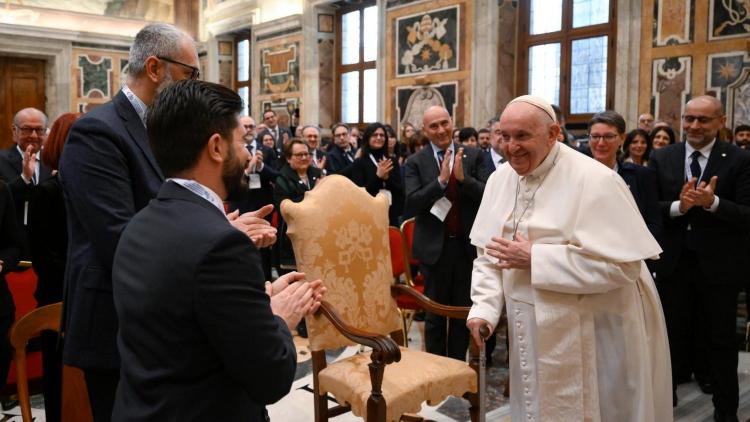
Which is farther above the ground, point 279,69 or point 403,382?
point 279,69

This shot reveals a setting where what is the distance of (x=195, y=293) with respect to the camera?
131 cm

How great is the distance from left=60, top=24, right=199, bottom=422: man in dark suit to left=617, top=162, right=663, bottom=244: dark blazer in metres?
2.52

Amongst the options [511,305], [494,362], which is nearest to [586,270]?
[511,305]

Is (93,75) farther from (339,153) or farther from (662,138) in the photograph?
(662,138)

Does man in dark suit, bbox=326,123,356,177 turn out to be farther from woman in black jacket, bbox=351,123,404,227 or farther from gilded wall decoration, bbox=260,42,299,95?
gilded wall decoration, bbox=260,42,299,95

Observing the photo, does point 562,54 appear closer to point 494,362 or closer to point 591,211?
point 494,362

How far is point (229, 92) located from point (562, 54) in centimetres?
826

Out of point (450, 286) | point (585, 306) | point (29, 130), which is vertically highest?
point (29, 130)

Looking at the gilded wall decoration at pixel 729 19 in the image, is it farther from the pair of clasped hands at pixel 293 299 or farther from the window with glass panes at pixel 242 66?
the window with glass panes at pixel 242 66

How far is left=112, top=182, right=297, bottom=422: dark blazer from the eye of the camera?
1314 mm

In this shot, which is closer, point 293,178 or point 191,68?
point 191,68

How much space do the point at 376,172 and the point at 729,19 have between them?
4.19 m

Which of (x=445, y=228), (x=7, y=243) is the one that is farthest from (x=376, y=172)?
(x=7, y=243)

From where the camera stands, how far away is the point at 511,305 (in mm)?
2588
